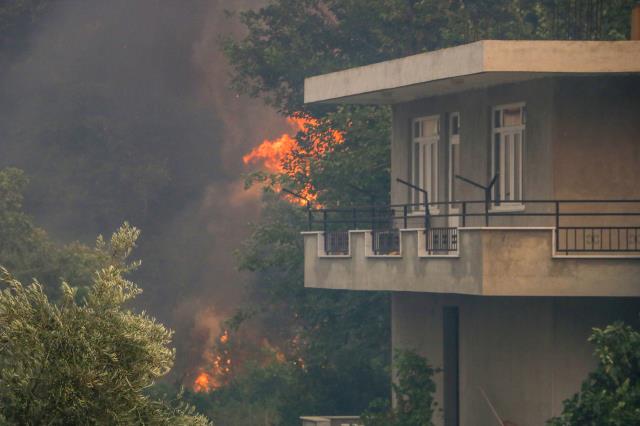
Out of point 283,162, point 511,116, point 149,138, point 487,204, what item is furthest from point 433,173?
point 149,138

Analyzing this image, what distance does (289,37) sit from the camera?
56.0 meters

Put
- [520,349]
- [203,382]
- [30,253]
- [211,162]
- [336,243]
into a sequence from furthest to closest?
[211,162] < [203,382] < [30,253] < [336,243] < [520,349]

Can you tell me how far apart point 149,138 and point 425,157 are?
50.9 m

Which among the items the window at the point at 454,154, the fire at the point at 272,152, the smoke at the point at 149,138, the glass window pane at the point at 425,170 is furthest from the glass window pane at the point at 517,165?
the fire at the point at 272,152

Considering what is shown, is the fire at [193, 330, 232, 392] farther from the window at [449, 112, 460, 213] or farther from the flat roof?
the window at [449, 112, 460, 213]

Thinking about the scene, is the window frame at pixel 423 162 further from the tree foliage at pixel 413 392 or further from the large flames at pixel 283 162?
the large flames at pixel 283 162

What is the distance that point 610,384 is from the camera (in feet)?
91.4

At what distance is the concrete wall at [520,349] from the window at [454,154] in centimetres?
223

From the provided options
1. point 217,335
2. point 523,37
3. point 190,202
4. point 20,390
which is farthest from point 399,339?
point 190,202

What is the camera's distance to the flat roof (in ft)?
96.5

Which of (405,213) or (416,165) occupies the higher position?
(416,165)

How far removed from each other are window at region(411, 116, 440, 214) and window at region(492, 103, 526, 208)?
106 inches

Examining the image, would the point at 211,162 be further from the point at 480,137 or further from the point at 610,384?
the point at 610,384

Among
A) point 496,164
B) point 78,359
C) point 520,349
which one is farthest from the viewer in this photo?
point 496,164
